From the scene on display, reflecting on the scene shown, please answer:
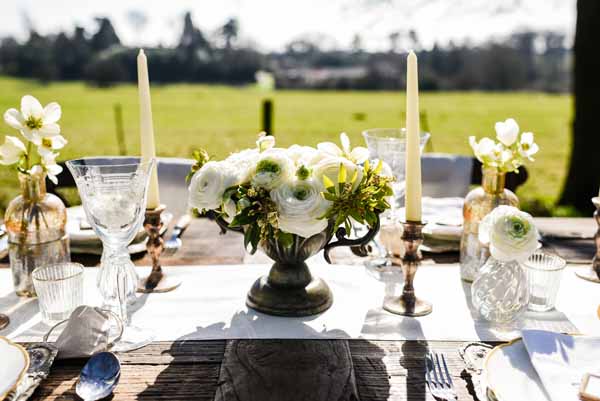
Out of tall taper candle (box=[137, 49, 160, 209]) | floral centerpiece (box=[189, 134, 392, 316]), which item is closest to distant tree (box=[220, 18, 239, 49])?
tall taper candle (box=[137, 49, 160, 209])

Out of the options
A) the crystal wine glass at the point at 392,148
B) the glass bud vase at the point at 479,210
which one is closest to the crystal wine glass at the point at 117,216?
the crystal wine glass at the point at 392,148

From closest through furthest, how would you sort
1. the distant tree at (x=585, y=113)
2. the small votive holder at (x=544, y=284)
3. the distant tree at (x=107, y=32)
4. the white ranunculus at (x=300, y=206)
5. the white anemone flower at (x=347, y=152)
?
the white ranunculus at (x=300, y=206) < the white anemone flower at (x=347, y=152) < the small votive holder at (x=544, y=284) < the distant tree at (x=107, y=32) < the distant tree at (x=585, y=113)

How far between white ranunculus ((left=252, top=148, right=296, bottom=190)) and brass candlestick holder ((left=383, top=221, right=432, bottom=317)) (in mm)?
351

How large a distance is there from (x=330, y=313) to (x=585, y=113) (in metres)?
4.67

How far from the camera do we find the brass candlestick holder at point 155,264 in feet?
5.24

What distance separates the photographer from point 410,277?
146 centimetres

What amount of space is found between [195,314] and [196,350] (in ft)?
0.66

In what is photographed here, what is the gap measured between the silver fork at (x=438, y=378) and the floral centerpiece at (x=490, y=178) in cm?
52

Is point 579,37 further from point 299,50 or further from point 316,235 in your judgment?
point 299,50

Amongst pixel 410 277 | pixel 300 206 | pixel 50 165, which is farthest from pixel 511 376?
pixel 50 165

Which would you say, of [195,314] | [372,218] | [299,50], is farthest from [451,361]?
[299,50]

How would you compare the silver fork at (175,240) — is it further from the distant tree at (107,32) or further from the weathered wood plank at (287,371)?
the distant tree at (107,32)

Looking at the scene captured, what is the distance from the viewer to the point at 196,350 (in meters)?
1.24

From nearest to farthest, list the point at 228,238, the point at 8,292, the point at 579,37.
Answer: the point at 8,292, the point at 228,238, the point at 579,37
